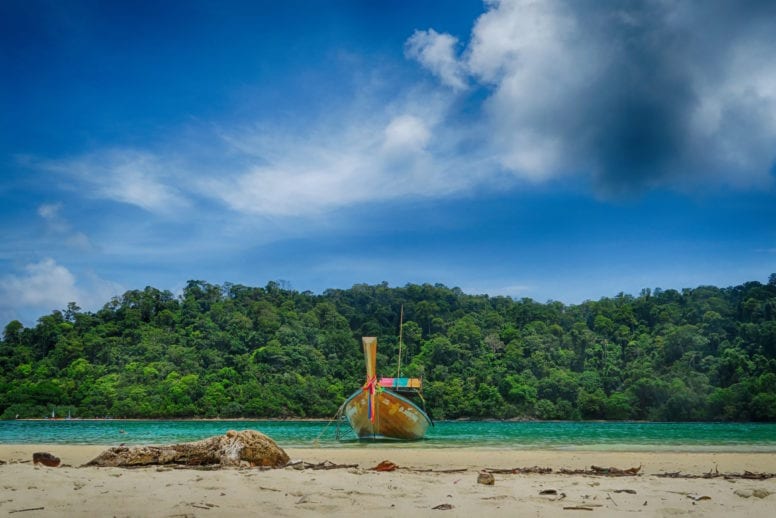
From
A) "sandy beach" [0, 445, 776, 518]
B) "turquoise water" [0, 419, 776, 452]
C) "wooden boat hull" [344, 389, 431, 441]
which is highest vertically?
"sandy beach" [0, 445, 776, 518]

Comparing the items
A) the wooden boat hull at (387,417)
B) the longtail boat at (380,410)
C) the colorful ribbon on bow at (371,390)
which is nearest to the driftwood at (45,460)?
the longtail boat at (380,410)

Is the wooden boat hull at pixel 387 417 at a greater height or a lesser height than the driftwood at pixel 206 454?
lesser

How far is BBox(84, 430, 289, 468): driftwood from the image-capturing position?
874 cm

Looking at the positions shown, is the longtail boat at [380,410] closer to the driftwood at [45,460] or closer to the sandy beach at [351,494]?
the driftwood at [45,460]

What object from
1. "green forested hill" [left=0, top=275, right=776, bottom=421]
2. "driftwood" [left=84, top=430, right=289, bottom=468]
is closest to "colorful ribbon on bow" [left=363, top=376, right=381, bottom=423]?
"driftwood" [left=84, top=430, right=289, bottom=468]

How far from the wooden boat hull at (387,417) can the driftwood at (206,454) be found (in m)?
17.3

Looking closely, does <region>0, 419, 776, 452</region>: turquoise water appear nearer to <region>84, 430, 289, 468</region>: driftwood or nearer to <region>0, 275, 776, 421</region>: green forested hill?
<region>84, 430, 289, 468</region>: driftwood

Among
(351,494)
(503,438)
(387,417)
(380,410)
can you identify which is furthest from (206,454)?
(503,438)

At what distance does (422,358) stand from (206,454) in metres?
76.4

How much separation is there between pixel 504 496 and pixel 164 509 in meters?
3.30

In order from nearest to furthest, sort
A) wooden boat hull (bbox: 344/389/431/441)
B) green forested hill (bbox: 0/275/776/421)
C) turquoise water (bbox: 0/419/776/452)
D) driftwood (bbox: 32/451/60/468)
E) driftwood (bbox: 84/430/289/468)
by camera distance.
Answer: driftwood (bbox: 84/430/289/468) < driftwood (bbox: 32/451/60/468) < turquoise water (bbox: 0/419/776/452) < wooden boat hull (bbox: 344/389/431/441) < green forested hill (bbox: 0/275/776/421)

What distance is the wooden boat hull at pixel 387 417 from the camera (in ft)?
87.6

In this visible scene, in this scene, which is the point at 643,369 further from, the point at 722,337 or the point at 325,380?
the point at 325,380

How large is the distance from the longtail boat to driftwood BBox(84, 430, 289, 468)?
16.5 metres
